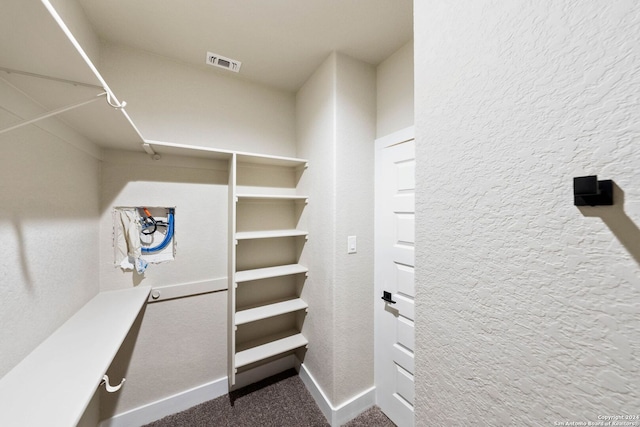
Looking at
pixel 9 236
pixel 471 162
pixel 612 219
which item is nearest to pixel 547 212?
pixel 612 219

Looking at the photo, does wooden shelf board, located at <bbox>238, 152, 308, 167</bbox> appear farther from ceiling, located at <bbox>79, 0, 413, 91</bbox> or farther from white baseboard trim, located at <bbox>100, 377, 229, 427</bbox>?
white baseboard trim, located at <bbox>100, 377, 229, 427</bbox>

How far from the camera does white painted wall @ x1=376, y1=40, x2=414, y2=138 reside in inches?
59.0

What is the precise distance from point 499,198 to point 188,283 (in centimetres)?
194

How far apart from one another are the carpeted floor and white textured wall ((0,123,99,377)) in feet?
3.77

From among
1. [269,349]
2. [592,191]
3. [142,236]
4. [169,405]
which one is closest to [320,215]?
[269,349]

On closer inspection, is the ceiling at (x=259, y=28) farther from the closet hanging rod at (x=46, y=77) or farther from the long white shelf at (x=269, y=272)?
the long white shelf at (x=269, y=272)

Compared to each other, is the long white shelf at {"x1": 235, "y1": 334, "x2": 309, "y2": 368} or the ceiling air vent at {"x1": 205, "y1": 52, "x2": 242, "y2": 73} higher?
the ceiling air vent at {"x1": 205, "y1": 52, "x2": 242, "y2": 73}

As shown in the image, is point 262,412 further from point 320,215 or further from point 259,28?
point 259,28

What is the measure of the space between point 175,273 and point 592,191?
2.09m

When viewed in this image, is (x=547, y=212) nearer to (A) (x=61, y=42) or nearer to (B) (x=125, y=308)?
(A) (x=61, y=42)

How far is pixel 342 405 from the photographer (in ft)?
5.21

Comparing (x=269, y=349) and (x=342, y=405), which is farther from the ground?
(x=269, y=349)

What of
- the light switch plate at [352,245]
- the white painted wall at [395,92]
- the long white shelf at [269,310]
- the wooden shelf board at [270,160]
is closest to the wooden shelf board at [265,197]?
the wooden shelf board at [270,160]

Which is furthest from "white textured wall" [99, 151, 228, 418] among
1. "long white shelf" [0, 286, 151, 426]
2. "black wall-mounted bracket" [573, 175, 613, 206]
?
"black wall-mounted bracket" [573, 175, 613, 206]
